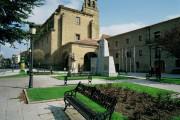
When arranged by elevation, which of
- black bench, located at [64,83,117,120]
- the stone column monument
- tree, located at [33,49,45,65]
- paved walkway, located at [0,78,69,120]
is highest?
tree, located at [33,49,45,65]

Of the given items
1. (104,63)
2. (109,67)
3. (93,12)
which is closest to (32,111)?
(109,67)

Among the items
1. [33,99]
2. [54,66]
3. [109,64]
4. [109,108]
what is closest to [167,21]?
[109,64]

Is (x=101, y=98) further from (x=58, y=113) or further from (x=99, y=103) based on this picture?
(x=58, y=113)

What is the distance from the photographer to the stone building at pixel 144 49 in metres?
33.6

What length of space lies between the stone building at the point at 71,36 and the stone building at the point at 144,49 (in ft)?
21.3

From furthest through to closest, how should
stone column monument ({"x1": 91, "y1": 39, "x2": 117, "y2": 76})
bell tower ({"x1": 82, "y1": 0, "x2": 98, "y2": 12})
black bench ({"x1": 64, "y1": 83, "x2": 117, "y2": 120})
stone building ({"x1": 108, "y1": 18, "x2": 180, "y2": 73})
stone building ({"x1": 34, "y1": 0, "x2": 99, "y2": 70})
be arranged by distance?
bell tower ({"x1": 82, "y1": 0, "x2": 98, "y2": 12}) < stone building ({"x1": 34, "y1": 0, "x2": 99, "y2": 70}) < stone building ({"x1": 108, "y1": 18, "x2": 180, "y2": 73}) < stone column monument ({"x1": 91, "y1": 39, "x2": 117, "y2": 76}) < black bench ({"x1": 64, "y1": 83, "x2": 117, "y2": 120})

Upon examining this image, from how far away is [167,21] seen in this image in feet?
111

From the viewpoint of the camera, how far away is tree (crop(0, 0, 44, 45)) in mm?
14959

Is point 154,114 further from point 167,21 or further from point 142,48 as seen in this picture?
point 142,48

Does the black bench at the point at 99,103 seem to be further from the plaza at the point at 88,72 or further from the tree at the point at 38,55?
the tree at the point at 38,55

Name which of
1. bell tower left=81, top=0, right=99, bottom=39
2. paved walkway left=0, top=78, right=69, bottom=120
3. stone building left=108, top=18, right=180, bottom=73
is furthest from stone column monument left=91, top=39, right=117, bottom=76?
bell tower left=81, top=0, right=99, bottom=39

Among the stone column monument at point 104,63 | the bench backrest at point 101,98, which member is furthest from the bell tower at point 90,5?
the bench backrest at point 101,98

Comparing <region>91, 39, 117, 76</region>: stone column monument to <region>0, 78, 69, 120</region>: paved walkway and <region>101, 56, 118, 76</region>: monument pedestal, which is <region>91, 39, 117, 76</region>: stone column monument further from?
<region>0, 78, 69, 120</region>: paved walkway

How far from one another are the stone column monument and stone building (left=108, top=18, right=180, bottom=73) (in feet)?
29.3
